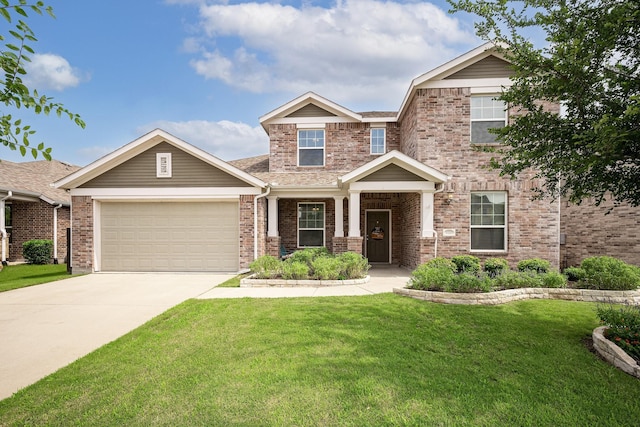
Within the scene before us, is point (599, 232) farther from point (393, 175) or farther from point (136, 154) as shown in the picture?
point (136, 154)

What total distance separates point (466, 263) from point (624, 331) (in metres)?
5.64

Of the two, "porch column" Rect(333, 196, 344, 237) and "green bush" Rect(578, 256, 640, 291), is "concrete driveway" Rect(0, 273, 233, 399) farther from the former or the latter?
"green bush" Rect(578, 256, 640, 291)

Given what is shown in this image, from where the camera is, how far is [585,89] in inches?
163

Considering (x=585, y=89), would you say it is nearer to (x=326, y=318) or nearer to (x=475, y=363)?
(x=475, y=363)

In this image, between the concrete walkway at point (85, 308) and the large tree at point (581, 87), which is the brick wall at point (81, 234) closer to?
the concrete walkway at point (85, 308)

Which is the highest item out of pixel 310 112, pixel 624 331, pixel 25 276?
pixel 310 112

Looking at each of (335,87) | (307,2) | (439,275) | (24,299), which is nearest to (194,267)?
(24,299)

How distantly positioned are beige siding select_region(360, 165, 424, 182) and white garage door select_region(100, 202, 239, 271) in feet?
16.8

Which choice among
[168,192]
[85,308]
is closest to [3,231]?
[168,192]

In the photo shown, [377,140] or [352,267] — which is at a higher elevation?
[377,140]

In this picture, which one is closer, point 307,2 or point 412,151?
point 307,2

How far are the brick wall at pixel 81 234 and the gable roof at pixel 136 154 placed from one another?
0.70 m

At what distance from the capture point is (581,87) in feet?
13.5

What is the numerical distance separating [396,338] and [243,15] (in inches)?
421
